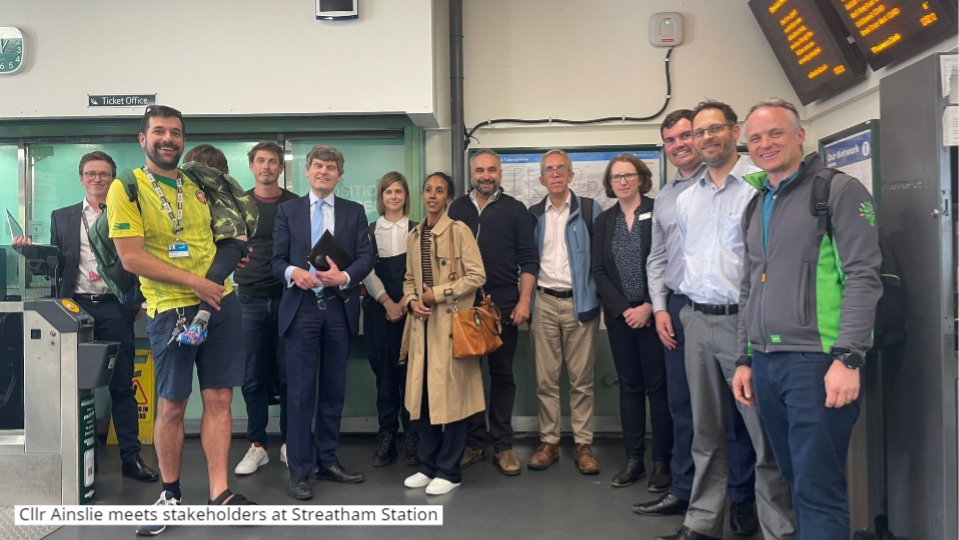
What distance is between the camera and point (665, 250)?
3.13 m

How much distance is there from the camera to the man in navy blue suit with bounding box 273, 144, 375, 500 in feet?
11.1

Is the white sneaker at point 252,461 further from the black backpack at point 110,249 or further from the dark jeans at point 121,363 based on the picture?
the black backpack at point 110,249

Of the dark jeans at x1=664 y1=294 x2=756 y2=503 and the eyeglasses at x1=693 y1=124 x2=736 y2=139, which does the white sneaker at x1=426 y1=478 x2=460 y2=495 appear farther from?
the eyeglasses at x1=693 y1=124 x2=736 y2=139

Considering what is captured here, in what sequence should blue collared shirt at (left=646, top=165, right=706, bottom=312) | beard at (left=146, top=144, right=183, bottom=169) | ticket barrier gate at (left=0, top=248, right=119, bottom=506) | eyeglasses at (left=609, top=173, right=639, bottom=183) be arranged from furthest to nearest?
eyeglasses at (left=609, top=173, right=639, bottom=183) → ticket barrier gate at (left=0, top=248, right=119, bottom=506) → blue collared shirt at (left=646, top=165, right=706, bottom=312) → beard at (left=146, top=144, right=183, bottom=169)

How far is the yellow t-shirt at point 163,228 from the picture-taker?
8.94 feet

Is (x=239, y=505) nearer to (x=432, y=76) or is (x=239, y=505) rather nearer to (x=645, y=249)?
(x=645, y=249)

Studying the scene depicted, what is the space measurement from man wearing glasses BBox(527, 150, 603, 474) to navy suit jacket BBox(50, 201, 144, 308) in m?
2.23

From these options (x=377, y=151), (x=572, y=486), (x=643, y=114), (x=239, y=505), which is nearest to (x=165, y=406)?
(x=239, y=505)

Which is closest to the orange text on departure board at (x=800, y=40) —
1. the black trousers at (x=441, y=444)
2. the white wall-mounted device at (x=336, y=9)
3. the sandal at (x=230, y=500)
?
the white wall-mounted device at (x=336, y=9)

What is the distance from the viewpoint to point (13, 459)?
10.6 feet

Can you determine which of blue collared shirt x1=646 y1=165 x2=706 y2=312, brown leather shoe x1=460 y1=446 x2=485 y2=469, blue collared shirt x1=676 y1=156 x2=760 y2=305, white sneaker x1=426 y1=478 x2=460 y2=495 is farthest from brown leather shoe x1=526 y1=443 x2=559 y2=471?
blue collared shirt x1=676 y1=156 x2=760 y2=305

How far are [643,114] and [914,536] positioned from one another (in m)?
2.98

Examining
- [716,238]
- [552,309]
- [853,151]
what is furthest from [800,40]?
[552,309]
